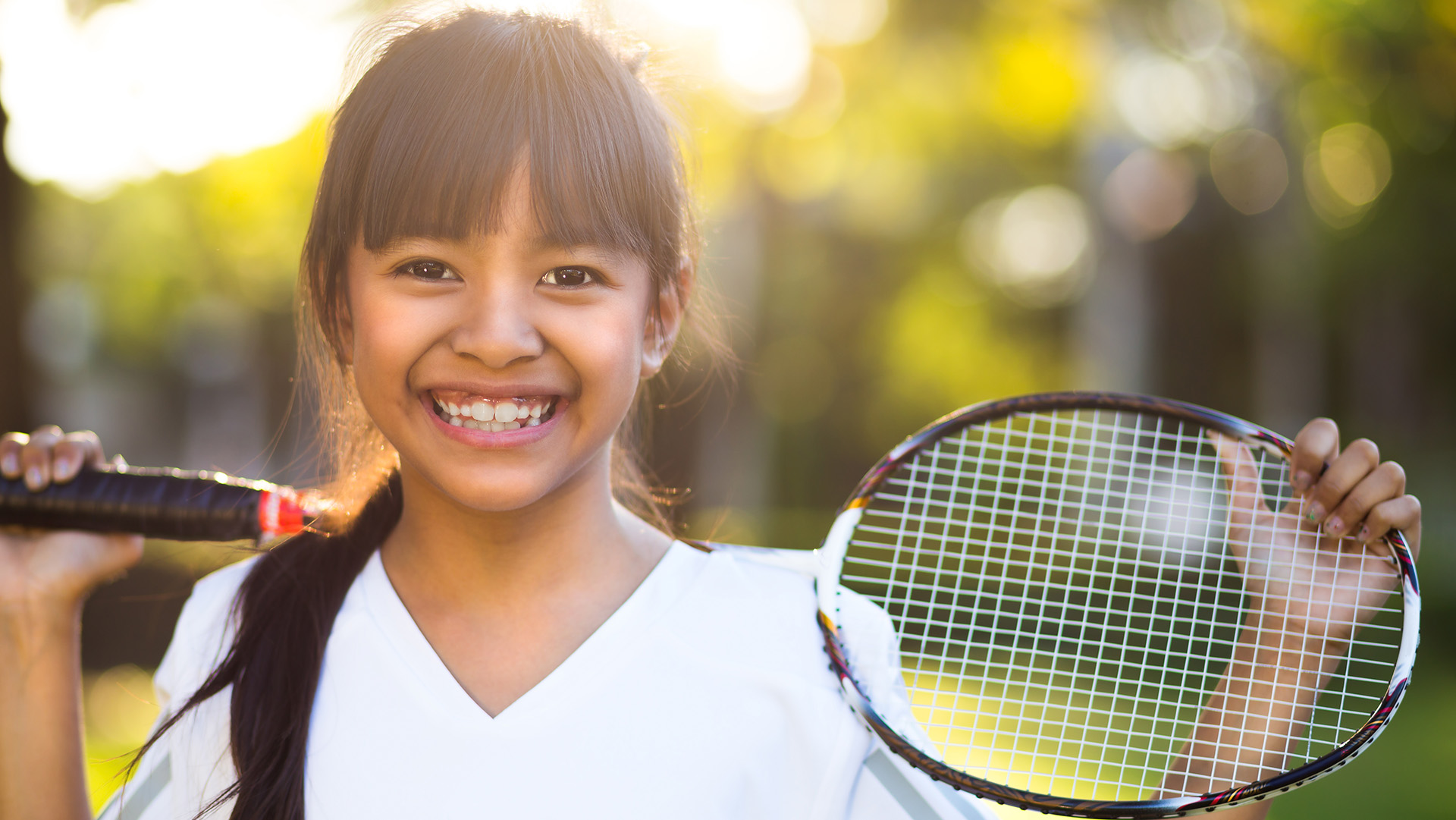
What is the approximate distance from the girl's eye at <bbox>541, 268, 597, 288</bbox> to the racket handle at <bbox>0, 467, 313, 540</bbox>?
2.44 ft

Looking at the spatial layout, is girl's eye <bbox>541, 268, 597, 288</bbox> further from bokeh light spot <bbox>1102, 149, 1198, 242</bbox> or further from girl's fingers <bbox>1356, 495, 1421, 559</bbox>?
bokeh light spot <bbox>1102, 149, 1198, 242</bbox>

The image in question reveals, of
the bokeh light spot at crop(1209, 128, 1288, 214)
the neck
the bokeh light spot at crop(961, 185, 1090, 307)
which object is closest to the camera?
the neck

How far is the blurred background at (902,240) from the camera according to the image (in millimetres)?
6641

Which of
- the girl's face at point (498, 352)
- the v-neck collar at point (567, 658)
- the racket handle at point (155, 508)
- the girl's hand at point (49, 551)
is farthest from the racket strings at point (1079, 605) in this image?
the girl's hand at point (49, 551)

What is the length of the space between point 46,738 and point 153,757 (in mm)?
299

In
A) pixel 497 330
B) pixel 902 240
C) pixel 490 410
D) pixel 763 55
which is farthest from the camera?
pixel 902 240

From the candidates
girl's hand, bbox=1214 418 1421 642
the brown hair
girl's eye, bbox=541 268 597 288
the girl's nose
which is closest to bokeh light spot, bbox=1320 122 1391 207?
girl's hand, bbox=1214 418 1421 642

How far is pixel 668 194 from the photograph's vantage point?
5.79ft

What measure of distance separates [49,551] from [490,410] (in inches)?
40.4

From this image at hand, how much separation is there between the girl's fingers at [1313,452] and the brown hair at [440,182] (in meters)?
1.05

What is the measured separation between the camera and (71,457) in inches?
79.4

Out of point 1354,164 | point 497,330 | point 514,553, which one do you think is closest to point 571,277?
point 497,330

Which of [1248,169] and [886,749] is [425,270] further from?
[1248,169]

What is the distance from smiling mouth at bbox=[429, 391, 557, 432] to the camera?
5.39 feet
